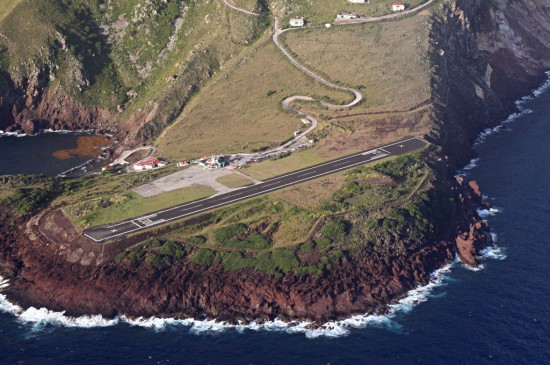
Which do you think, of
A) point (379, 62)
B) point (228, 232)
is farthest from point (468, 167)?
point (228, 232)

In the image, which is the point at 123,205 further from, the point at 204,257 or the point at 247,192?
the point at 247,192

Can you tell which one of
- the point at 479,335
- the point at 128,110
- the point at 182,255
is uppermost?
the point at 128,110

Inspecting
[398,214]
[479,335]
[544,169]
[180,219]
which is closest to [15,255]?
[180,219]

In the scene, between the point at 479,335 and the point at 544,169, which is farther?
the point at 544,169

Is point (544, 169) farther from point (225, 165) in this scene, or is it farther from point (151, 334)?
point (151, 334)

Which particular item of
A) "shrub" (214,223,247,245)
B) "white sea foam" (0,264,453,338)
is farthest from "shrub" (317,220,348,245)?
"white sea foam" (0,264,453,338)
